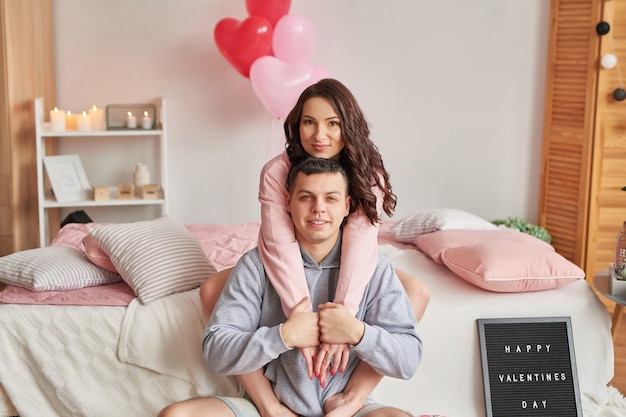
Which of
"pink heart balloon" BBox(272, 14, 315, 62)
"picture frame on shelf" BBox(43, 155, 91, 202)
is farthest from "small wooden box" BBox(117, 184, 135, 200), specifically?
"pink heart balloon" BBox(272, 14, 315, 62)

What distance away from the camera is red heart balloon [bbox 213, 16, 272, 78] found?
3672 mm

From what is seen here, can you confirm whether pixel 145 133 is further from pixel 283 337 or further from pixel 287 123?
pixel 283 337

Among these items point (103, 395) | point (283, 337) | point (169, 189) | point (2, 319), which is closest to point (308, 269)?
point (283, 337)

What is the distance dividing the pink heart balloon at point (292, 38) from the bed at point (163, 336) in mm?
1397

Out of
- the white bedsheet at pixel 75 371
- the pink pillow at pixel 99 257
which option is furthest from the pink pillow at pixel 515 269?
the pink pillow at pixel 99 257

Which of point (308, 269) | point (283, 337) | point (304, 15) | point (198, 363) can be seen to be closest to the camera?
point (283, 337)

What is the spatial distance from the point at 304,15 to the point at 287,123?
2162mm

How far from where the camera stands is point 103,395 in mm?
2309

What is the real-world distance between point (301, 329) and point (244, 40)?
6.89 ft

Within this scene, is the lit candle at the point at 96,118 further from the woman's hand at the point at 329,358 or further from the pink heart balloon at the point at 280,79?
the woman's hand at the point at 329,358

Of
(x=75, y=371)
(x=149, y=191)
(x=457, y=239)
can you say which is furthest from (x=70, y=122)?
(x=457, y=239)

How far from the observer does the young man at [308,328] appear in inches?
74.9

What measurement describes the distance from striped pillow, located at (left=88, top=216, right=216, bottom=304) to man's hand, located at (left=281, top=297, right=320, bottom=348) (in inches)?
24.3

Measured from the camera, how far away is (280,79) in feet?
11.9
